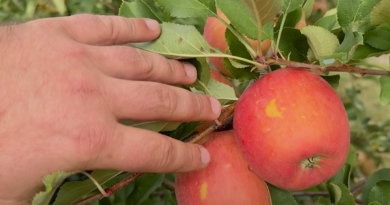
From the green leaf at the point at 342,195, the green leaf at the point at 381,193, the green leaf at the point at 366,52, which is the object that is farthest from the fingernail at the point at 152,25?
the green leaf at the point at 381,193

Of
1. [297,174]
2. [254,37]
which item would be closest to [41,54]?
[254,37]

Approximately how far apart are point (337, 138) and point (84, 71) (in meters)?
0.55

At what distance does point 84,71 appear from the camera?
0.76 metres

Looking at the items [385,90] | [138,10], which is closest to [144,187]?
[138,10]

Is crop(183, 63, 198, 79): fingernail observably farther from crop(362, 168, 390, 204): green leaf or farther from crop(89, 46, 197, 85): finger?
crop(362, 168, 390, 204): green leaf

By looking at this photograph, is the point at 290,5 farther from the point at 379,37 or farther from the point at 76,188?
the point at 76,188

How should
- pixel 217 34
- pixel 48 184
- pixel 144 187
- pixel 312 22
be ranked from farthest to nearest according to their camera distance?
pixel 312 22 < pixel 144 187 < pixel 217 34 < pixel 48 184

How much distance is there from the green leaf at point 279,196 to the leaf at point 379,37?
42cm

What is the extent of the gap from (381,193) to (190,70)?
60cm

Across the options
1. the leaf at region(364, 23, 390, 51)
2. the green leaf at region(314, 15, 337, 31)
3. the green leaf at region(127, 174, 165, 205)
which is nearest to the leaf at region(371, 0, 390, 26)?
the leaf at region(364, 23, 390, 51)

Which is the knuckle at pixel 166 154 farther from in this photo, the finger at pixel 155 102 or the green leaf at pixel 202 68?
the green leaf at pixel 202 68

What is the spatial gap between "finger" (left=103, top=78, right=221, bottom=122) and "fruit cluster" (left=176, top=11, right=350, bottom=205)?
8cm

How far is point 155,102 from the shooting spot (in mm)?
798

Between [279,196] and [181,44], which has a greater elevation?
[181,44]
